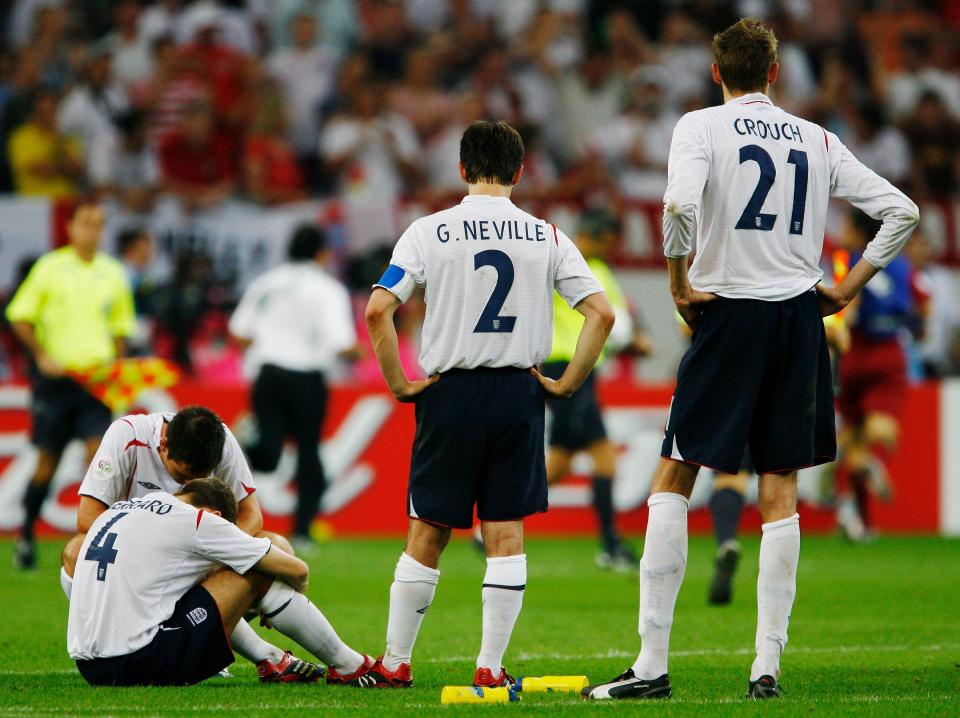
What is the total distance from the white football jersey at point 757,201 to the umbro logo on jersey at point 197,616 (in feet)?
6.88

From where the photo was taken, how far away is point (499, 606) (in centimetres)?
567

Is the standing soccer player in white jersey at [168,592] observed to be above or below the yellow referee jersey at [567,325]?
below

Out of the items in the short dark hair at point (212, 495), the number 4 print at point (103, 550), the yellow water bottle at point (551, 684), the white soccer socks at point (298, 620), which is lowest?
the yellow water bottle at point (551, 684)

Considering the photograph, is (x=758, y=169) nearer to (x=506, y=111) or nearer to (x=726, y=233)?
(x=726, y=233)

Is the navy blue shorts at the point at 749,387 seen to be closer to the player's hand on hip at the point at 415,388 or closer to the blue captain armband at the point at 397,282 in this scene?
the player's hand on hip at the point at 415,388

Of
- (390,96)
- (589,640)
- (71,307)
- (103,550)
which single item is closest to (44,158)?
(390,96)

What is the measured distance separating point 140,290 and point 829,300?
9119mm

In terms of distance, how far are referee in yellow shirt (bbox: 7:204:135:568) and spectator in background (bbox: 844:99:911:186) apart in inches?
372

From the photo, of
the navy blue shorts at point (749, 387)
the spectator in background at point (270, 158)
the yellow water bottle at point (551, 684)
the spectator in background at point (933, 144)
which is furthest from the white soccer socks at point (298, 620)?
the spectator in background at point (933, 144)

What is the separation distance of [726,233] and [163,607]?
2.39 metres

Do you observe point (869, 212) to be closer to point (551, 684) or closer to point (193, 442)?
point (551, 684)

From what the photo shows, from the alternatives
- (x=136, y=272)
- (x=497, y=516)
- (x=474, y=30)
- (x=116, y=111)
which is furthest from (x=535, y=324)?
(x=474, y=30)

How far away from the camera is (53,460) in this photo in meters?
11.0

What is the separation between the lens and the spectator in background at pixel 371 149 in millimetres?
15766
